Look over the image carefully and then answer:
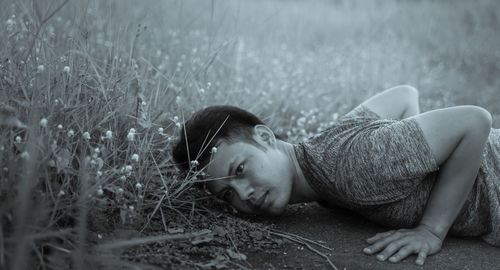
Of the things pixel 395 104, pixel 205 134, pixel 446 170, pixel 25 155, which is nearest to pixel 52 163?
pixel 25 155

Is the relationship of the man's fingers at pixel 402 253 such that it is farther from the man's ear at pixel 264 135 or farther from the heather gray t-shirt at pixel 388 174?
the man's ear at pixel 264 135

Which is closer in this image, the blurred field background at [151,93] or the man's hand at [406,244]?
the blurred field background at [151,93]

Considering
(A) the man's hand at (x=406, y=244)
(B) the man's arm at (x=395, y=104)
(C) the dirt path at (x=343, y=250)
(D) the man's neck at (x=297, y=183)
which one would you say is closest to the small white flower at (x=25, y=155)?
(C) the dirt path at (x=343, y=250)

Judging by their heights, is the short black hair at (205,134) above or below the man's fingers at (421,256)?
above

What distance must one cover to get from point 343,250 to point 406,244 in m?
0.28

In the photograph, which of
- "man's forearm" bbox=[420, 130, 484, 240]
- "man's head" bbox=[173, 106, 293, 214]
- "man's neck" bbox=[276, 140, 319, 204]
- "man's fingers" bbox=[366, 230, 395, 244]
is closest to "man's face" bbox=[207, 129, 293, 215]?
"man's head" bbox=[173, 106, 293, 214]

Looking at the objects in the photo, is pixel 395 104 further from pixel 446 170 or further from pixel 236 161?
pixel 236 161

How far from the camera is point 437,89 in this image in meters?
5.36

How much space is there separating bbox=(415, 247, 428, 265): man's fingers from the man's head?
66 centimetres

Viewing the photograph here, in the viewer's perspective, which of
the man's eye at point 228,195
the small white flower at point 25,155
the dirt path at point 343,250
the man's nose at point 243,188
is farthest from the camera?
the man's eye at point 228,195

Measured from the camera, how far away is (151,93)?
262 centimetres

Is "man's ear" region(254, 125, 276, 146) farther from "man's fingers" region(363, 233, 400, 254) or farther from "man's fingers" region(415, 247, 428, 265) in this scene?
"man's fingers" region(415, 247, 428, 265)

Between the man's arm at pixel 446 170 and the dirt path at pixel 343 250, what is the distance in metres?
0.07

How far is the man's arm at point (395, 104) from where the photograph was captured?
2.98 metres
